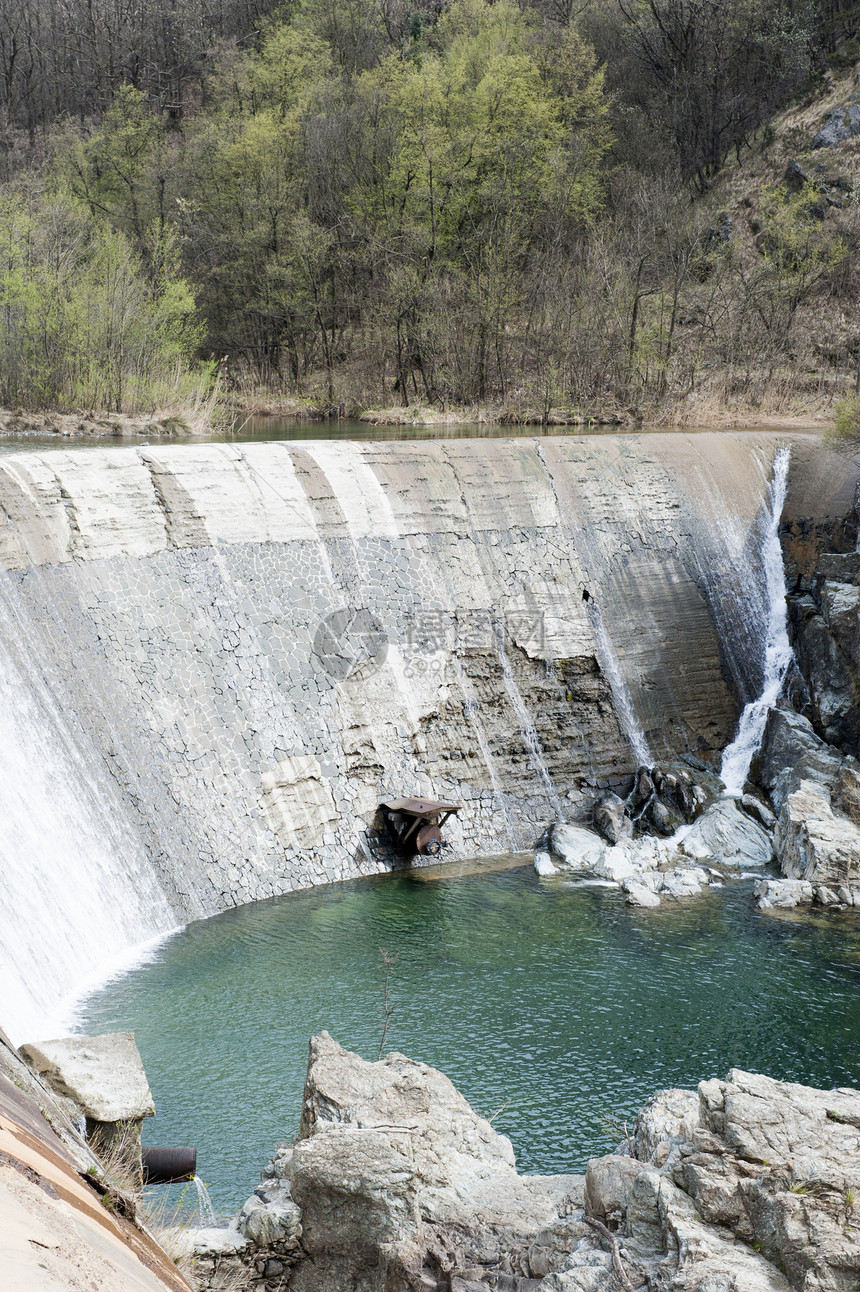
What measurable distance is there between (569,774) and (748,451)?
7499 mm

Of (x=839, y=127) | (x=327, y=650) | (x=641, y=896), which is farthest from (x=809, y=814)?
(x=839, y=127)

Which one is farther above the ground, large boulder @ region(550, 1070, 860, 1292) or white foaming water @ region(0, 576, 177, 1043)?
large boulder @ region(550, 1070, 860, 1292)

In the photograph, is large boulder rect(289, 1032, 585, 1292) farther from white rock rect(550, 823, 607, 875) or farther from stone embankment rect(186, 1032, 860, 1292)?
white rock rect(550, 823, 607, 875)

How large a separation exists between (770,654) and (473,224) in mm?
22836

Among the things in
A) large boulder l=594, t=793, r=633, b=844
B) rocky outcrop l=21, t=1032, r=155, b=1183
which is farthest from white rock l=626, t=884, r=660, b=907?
rocky outcrop l=21, t=1032, r=155, b=1183

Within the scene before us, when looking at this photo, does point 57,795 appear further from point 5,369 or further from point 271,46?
point 271,46

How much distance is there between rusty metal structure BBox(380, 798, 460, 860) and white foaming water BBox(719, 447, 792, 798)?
4638 millimetres

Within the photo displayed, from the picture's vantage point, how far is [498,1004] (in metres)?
9.98

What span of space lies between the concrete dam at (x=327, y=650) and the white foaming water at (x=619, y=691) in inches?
1.9

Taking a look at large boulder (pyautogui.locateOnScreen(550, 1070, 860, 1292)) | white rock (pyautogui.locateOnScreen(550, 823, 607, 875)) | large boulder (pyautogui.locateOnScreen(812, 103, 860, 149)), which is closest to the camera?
large boulder (pyautogui.locateOnScreen(550, 1070, 860, 1292))

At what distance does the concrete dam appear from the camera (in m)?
11.2

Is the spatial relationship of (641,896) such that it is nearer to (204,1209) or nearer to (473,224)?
(204,1209)

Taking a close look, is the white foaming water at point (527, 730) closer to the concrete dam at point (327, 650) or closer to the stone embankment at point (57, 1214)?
the concrete dam at point (327, 650)

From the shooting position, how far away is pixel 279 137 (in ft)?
127
